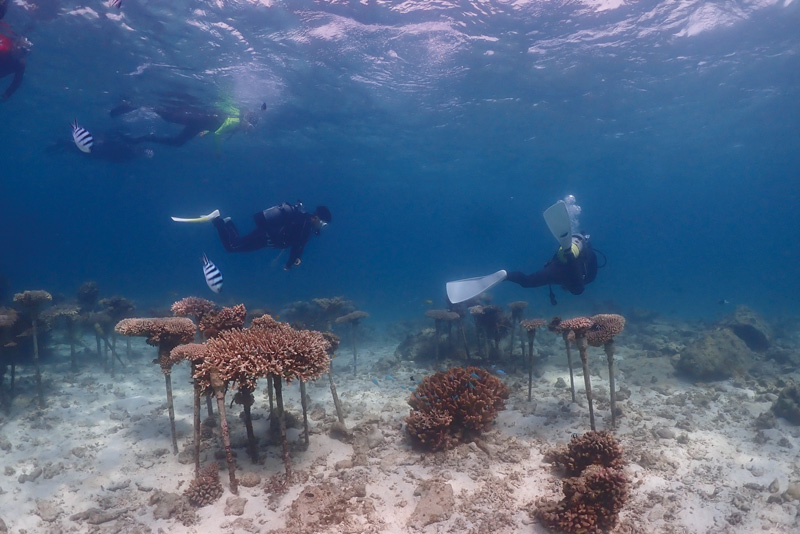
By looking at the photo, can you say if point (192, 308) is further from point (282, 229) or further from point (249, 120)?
point (249, 120)

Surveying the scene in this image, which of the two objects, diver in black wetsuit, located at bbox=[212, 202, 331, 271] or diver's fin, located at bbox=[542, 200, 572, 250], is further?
diver in black wetsuit, located at bbox=[212, 202, 331, 271]

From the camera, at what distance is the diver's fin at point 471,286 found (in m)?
10.6

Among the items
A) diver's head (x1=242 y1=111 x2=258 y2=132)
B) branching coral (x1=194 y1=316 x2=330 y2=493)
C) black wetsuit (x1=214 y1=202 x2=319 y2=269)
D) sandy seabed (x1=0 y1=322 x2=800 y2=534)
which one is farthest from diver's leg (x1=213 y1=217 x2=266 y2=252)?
diver's head (x1=242 y1=111 x2=258 y2=132)

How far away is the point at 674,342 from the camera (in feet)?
52.4

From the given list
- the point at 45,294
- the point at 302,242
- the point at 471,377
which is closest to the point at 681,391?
the point at 471,377

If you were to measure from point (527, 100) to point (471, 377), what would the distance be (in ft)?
83.7


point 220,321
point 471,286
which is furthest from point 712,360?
point 220,321

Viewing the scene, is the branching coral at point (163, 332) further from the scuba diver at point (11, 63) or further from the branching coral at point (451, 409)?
the scuba diver at point (11, 63)

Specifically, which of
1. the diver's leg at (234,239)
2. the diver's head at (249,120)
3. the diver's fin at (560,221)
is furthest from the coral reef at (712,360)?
the diver's head at (249,120)

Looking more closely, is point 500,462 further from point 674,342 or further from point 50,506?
point 674,342

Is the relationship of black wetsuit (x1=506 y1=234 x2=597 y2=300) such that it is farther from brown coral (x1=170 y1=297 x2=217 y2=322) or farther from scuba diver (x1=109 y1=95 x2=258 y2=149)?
scuba diver (x1=109 y1=95 x2=258 y2=149)

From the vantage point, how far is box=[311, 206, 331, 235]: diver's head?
11.0 m

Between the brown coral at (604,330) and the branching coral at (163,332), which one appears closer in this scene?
the branching coral at (163,332)

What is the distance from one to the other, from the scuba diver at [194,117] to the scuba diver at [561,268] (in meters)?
19.8
